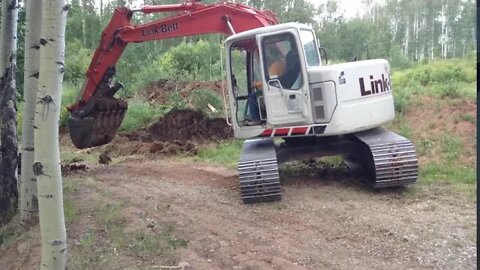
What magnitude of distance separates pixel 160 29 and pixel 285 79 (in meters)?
2.65

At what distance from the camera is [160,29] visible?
9578 mm

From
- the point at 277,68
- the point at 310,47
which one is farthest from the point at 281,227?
the point at 310,47

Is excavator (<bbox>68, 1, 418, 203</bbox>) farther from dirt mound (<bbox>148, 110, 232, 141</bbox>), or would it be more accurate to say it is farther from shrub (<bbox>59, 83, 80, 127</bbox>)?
shrub (<bbox>59, 83, 80, 127</bbox>)

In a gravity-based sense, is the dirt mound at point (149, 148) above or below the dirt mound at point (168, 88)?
below

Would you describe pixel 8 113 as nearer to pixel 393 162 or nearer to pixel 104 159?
pixel 104 159

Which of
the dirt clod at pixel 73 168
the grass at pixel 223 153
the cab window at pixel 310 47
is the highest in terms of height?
the cab window at pixel 310 47

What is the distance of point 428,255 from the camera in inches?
218

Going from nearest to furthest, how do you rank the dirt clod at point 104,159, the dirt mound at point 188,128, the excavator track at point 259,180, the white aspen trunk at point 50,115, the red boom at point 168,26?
the white aspen trunk at point 50,115
the excavator track at point 259,180
the red boom at point 168,26
the dirt clod at point 104,159
the dirt mound at point 188,128

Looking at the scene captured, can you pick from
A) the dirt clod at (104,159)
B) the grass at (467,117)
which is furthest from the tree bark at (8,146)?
the grass at (467,117)

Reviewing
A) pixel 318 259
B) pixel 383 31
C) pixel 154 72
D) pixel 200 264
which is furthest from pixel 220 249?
pixel 383 31

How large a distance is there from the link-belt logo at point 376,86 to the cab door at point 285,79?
778mm

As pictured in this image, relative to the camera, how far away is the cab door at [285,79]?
7.89m

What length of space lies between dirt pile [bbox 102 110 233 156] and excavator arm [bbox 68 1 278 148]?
6.66 feet

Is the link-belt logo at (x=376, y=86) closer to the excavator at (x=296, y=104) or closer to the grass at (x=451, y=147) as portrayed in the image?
the excavator at (x=296, y=104)
